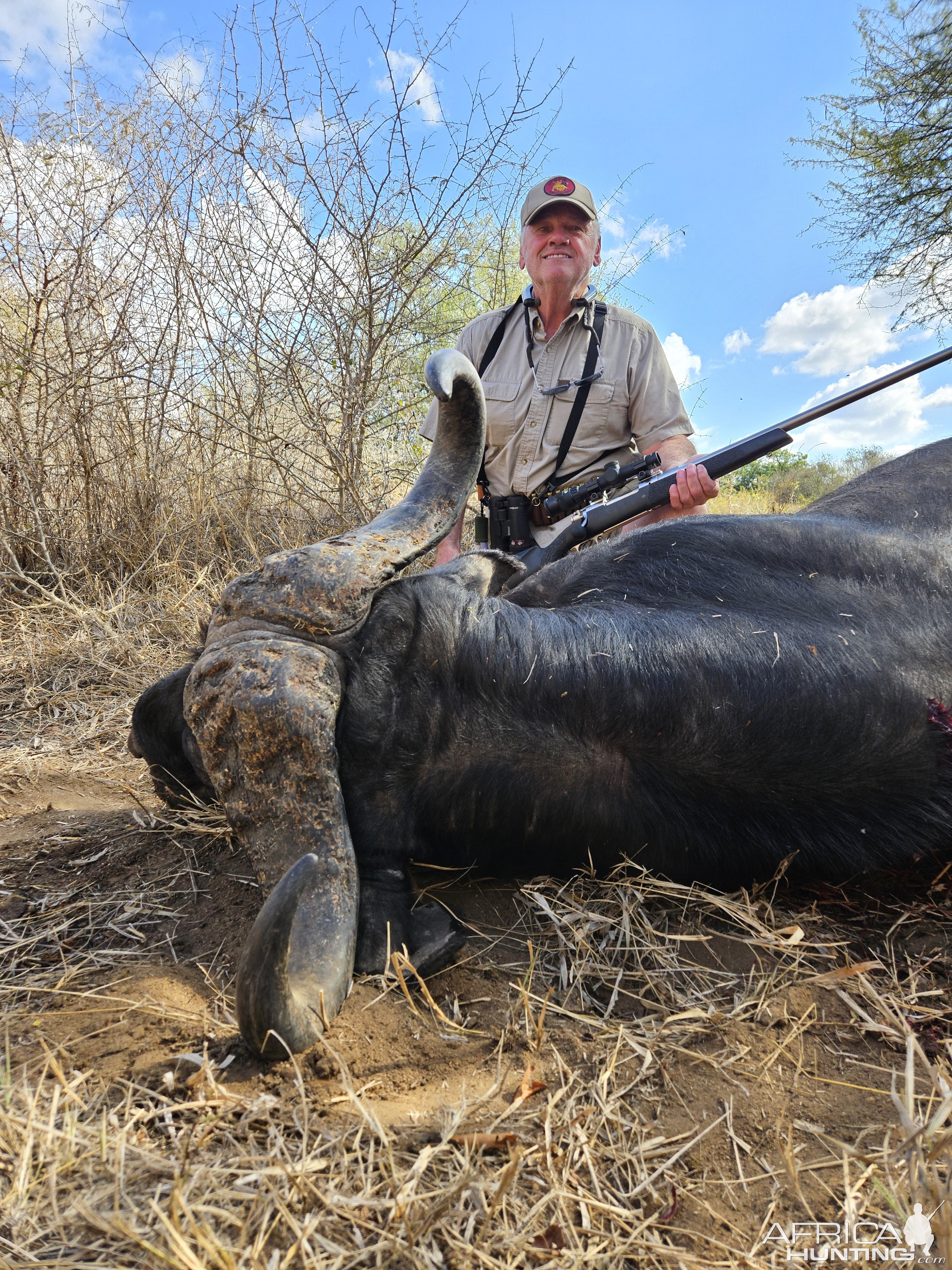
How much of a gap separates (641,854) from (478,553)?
0.91 meters

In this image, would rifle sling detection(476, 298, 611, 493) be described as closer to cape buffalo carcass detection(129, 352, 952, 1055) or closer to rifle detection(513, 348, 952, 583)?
rifle detection(513, 348, 952, 583)

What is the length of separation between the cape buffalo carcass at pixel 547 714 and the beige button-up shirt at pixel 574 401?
10.1ft

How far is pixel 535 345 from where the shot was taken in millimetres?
5242

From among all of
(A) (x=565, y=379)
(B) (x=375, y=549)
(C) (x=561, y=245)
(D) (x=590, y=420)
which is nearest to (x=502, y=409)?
(A) (x=565, y=379)

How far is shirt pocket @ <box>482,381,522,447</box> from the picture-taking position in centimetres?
512

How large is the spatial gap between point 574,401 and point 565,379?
20 centimetres

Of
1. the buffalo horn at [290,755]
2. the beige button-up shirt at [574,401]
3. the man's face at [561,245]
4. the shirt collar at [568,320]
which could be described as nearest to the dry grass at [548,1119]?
the buffalo horn at [290,755]

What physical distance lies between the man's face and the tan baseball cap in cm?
3

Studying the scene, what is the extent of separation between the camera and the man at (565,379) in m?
4.94

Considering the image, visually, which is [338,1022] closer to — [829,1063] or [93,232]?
[829,1063]

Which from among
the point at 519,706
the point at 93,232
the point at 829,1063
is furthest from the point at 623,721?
the point at 93,232

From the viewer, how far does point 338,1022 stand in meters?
1.45

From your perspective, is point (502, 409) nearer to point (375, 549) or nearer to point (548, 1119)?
point (375, 549)

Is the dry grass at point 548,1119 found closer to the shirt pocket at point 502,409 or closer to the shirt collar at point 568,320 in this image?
the shirt pocket at point 502,409
